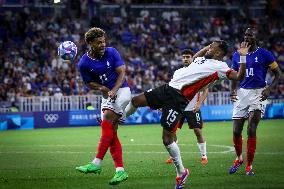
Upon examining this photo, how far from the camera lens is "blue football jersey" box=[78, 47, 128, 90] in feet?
39.9

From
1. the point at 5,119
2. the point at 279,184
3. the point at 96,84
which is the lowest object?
the point at 5,119

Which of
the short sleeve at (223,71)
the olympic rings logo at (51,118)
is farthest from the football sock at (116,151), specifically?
the olympic rings logo at (51,118)

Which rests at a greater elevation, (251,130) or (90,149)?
(251,130)

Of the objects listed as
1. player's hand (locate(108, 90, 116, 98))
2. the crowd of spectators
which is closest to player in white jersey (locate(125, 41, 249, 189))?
player's hand (locate(108, 90, 116, 98))

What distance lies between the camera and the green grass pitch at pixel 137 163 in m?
11.9

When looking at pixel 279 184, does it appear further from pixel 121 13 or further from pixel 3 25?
pixel 121 13

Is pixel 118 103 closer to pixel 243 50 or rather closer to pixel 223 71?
pixel 223 71

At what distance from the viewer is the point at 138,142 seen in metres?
23.0

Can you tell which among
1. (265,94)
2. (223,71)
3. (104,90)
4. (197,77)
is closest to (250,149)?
(265,94)

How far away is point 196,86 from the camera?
455 inches

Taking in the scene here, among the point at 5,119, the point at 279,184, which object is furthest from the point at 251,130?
the point at 5,119

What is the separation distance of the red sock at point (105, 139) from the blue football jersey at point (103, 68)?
0.70 meters

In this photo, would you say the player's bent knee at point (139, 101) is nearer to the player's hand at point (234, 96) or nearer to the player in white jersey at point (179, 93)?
the player in white jersey at point (179, 93)

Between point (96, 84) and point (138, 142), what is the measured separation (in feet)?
35.6
